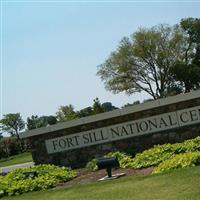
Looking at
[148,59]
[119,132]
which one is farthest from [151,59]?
[119,132]

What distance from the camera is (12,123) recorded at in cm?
6469

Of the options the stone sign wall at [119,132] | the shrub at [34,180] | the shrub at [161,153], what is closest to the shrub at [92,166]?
the shrub at [34,180]

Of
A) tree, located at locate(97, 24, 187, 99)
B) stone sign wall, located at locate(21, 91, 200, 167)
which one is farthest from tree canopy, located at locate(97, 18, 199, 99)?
stone sign wall, located at locate(21, 91, 200, 167)

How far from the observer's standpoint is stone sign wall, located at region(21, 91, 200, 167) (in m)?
13.3

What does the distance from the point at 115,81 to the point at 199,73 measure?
9.71 metres

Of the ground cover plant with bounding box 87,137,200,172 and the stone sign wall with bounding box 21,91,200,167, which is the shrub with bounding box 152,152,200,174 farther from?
the stone sign wall with bounding box 21,91,200,167

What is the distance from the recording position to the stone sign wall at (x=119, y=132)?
13328mm

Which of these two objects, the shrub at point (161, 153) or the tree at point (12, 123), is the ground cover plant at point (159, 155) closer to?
the shrub at point (161, 153)

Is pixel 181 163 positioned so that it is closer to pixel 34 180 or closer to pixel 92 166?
pixel 34 180

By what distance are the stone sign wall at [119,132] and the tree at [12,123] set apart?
49912mm

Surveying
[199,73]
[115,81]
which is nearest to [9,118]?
[115,81]

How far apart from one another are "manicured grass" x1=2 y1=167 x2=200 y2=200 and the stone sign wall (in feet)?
13.6

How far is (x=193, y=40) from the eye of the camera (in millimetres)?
57312

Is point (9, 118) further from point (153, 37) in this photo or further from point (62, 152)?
point (62, 152)
